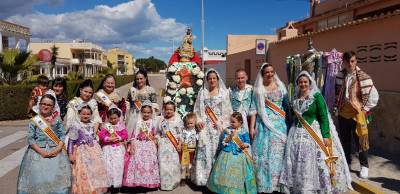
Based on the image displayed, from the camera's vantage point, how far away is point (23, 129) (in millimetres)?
12789

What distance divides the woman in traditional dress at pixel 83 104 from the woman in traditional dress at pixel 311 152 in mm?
2706

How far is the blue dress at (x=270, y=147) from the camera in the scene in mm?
5035

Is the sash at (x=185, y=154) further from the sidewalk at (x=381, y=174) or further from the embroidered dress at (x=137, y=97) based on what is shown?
the sidewalk at (x=381, y=174)

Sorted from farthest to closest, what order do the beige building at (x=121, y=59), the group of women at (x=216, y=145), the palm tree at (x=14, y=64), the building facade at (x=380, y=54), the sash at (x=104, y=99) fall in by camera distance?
the beige building at (x=121, y=59)
the palm tree at (x=14, y=64)
the building facade at (x=380, y=54)
the sash at (x=104, y=99)
the group of women at (x=216, y=145)

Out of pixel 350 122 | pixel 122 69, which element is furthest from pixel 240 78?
pixel 122 69

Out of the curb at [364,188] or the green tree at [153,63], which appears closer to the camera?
the curb at [364,188]

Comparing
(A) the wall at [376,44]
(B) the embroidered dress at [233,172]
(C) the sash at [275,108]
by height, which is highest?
(A) the wall at [376,44]

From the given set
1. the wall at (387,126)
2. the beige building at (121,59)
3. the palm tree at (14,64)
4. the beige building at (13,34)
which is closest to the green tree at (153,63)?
the beige building at (121,59)

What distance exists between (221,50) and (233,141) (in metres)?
43.0

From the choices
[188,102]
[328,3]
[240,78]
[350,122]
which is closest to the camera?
[240,78]

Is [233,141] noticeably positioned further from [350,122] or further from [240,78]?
[350,122]

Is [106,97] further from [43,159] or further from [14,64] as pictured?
[14,64]

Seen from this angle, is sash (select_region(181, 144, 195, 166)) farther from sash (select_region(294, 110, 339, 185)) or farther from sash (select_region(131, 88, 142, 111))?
sash (select_region(294, 110, 339, 185))

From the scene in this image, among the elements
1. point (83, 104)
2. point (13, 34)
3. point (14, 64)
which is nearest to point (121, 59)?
point (13, 34)
